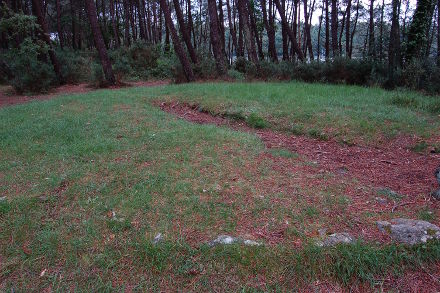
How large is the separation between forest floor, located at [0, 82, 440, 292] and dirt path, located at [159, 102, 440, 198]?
0.02 m

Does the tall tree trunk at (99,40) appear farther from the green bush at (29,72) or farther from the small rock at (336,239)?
the small rock at (336,239)

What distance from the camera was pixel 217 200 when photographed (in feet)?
10.6

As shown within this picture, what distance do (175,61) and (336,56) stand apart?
7.06 m

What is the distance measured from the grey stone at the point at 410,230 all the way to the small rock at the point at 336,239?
0.34 m

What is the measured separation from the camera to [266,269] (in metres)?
2.38

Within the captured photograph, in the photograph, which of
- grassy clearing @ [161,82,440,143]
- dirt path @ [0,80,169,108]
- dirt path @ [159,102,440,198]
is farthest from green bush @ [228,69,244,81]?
dirt path @ [159,102,440,198]

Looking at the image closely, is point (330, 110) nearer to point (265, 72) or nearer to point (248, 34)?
point (265, 72)

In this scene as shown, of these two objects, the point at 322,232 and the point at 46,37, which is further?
the point at 46,37

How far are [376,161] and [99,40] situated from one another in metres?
11.8

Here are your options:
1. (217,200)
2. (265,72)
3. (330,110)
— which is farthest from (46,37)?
(217,200)

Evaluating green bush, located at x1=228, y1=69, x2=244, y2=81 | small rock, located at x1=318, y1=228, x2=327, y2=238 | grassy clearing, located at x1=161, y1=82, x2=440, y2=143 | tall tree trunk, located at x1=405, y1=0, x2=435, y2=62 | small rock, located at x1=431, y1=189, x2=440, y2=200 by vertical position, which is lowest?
small rock, located at x1=318, y1=228, x2=327, y2=238

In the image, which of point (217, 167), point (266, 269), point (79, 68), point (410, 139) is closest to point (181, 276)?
point (266, 269)

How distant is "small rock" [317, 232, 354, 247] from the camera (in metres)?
2.54

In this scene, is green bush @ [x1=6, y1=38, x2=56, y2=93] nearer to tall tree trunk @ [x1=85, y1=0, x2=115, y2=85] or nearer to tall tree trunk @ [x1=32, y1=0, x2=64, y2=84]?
tall tree trunk @ [x1=32, y1=0, x2=64, y2=84]
